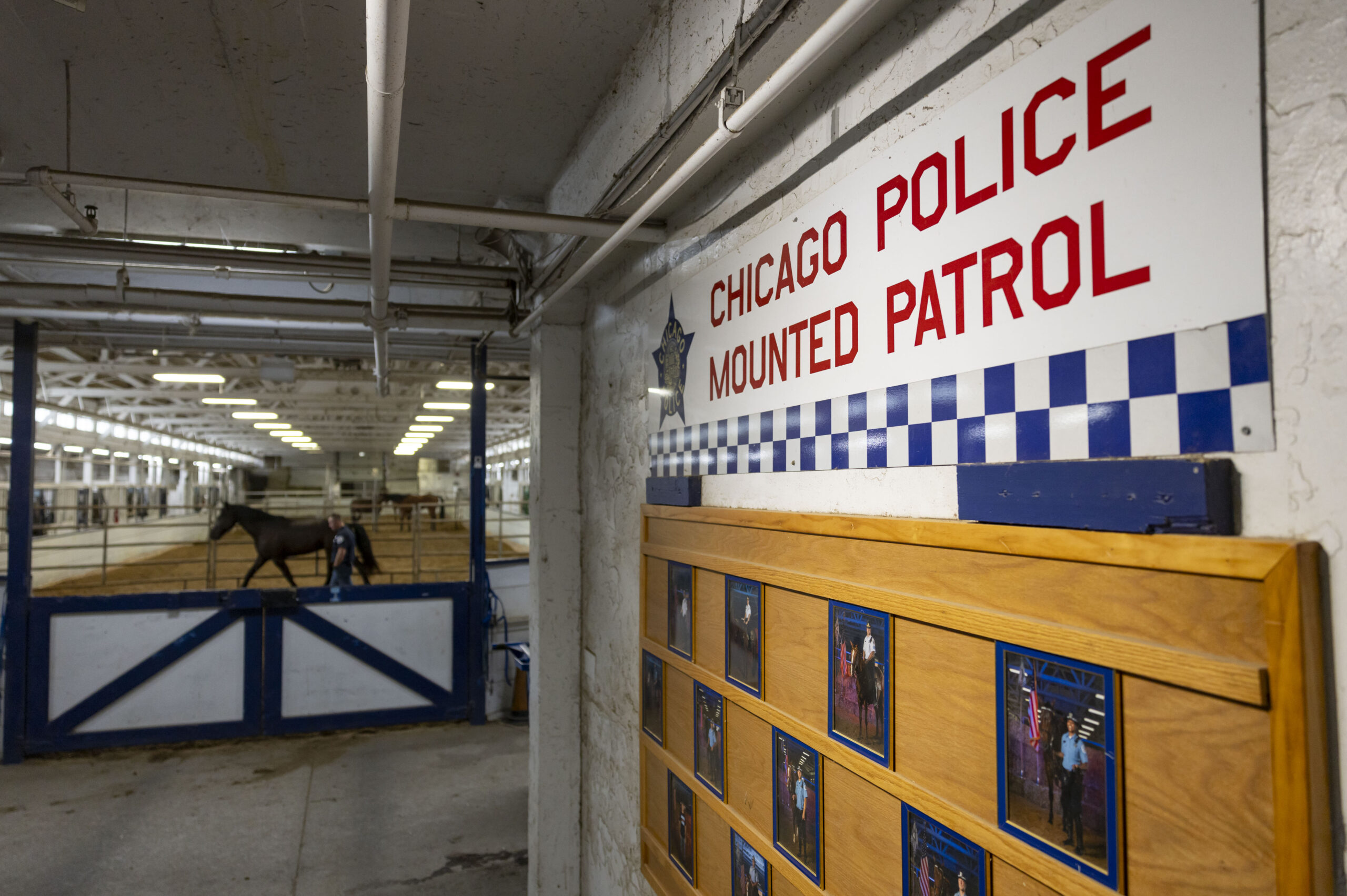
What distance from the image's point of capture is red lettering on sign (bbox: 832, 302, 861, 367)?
61.5 inches

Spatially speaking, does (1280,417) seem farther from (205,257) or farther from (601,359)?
(205,257)

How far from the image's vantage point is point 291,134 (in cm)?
320

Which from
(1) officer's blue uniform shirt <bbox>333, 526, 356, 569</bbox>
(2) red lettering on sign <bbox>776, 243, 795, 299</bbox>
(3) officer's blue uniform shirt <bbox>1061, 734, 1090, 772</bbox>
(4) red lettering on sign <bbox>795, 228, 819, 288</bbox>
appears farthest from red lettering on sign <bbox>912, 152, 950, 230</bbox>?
(1) officer's blue uniform shirt <bbox>333, 526, 356, 569</bbox>

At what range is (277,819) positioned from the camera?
470 centimetres

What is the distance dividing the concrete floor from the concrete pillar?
64cm

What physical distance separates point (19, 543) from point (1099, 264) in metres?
7.05

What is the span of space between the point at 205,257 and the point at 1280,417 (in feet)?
13.0

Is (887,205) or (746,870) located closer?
(887,205)

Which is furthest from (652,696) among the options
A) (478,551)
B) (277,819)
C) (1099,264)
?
(478,551)

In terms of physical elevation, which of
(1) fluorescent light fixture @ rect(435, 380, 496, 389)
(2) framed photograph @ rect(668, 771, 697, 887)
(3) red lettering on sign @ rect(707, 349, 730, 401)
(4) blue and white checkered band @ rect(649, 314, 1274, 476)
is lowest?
(2) framed photograph @ rect(668, 771, 697, 887)

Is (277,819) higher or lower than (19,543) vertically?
lower

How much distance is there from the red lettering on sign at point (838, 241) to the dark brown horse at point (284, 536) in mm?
7819

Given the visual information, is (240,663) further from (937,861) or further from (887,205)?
(887,205)

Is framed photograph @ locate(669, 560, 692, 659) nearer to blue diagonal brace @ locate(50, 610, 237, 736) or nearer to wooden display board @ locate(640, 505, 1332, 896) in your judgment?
wooden display board @ locate(640, 505, 1332, 896)
